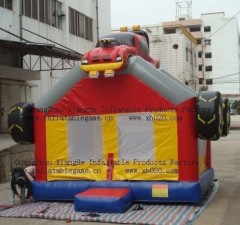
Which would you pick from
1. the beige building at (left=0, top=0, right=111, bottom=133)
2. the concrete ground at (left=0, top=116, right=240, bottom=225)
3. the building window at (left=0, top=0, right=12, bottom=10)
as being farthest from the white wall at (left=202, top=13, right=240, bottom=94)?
the concrete ground at (left=0, top=116, right=240, bottom=225)

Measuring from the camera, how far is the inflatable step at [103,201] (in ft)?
23.6

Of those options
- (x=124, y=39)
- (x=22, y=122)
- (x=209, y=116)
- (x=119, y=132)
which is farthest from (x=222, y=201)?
(x=22, y=122)

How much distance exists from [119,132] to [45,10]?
1301 cm

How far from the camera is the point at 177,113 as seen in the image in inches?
310

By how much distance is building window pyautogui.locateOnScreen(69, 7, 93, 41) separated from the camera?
2242cm

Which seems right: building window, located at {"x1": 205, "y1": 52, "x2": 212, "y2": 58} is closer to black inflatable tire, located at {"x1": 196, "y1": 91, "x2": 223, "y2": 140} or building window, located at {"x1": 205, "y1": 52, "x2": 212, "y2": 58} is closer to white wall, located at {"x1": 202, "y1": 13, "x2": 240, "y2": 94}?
white wall, located at {"x1": 202, "y1": 13, "x2": 240, "y2": 94}

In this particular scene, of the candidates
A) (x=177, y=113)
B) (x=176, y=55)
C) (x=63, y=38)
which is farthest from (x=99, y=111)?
(x=176, y=55)

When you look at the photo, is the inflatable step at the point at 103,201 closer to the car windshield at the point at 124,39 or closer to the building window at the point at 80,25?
the car windshield at the point at 124,39

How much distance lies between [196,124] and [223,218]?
5.42ft

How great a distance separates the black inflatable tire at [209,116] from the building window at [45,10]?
12.2 metres

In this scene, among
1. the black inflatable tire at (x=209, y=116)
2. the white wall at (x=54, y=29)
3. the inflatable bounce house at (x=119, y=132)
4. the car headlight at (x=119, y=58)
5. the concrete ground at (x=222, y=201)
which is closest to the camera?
the concrete ground at (x=222, y=201)

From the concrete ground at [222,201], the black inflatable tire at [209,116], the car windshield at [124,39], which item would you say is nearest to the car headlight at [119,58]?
the car windshield at [124,39]

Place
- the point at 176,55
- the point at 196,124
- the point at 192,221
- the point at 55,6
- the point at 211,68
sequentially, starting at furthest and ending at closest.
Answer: the point at 211,68 < the point at 176,55 < the point at 55,6 < the point at 196,124 < the point at 192,221

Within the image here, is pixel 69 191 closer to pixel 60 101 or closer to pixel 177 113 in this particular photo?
pixel 60 101
